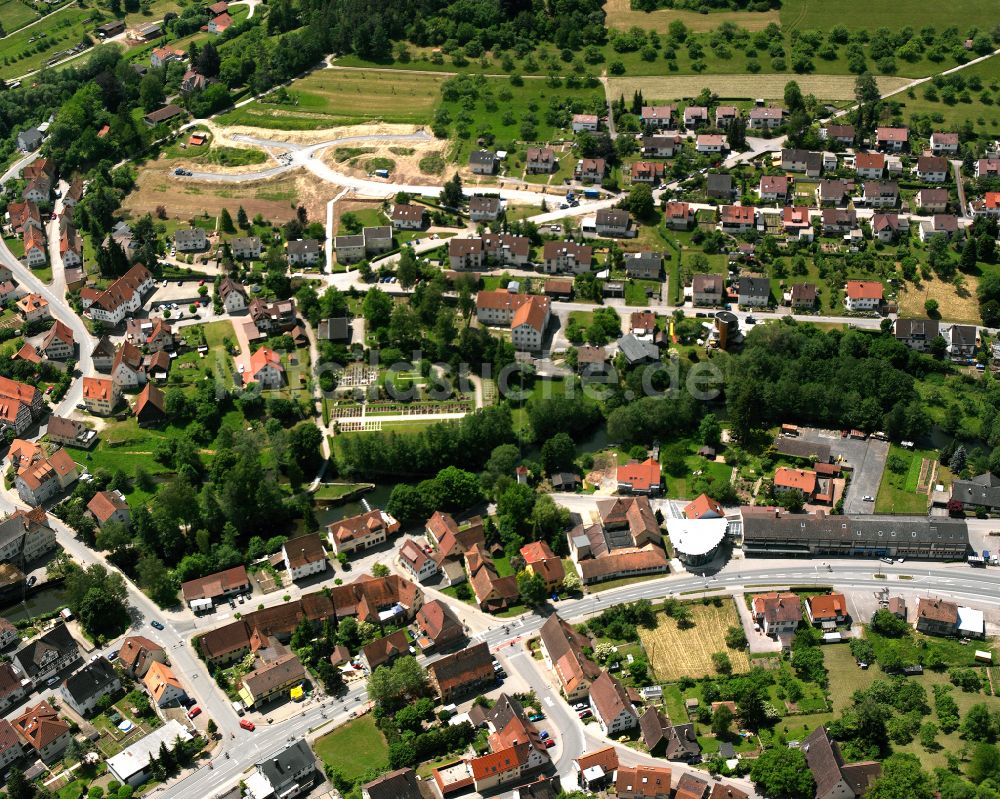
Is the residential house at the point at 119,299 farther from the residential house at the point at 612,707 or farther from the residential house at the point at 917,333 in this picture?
the residential house at the point at 917,333

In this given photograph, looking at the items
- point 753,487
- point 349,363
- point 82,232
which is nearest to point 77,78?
point 82,232

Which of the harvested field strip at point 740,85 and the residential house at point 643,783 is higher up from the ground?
the harvested field strip at point 740,85

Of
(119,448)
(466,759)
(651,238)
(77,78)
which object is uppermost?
(77,78)

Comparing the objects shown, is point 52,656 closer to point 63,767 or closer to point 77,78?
point 63,767

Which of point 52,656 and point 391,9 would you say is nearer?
point 52,656

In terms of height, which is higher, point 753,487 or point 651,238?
point 651,238

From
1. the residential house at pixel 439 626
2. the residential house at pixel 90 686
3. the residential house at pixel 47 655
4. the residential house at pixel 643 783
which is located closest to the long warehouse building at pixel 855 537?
the residential house at pixel 643 783

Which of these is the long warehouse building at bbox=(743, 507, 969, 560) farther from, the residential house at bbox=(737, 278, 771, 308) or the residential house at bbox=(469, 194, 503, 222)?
the residential house at bbox=(469, 194, 503, 222)

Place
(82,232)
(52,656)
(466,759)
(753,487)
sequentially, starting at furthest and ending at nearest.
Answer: (82,232)
(753,487)
(52,656)
(466,759)
